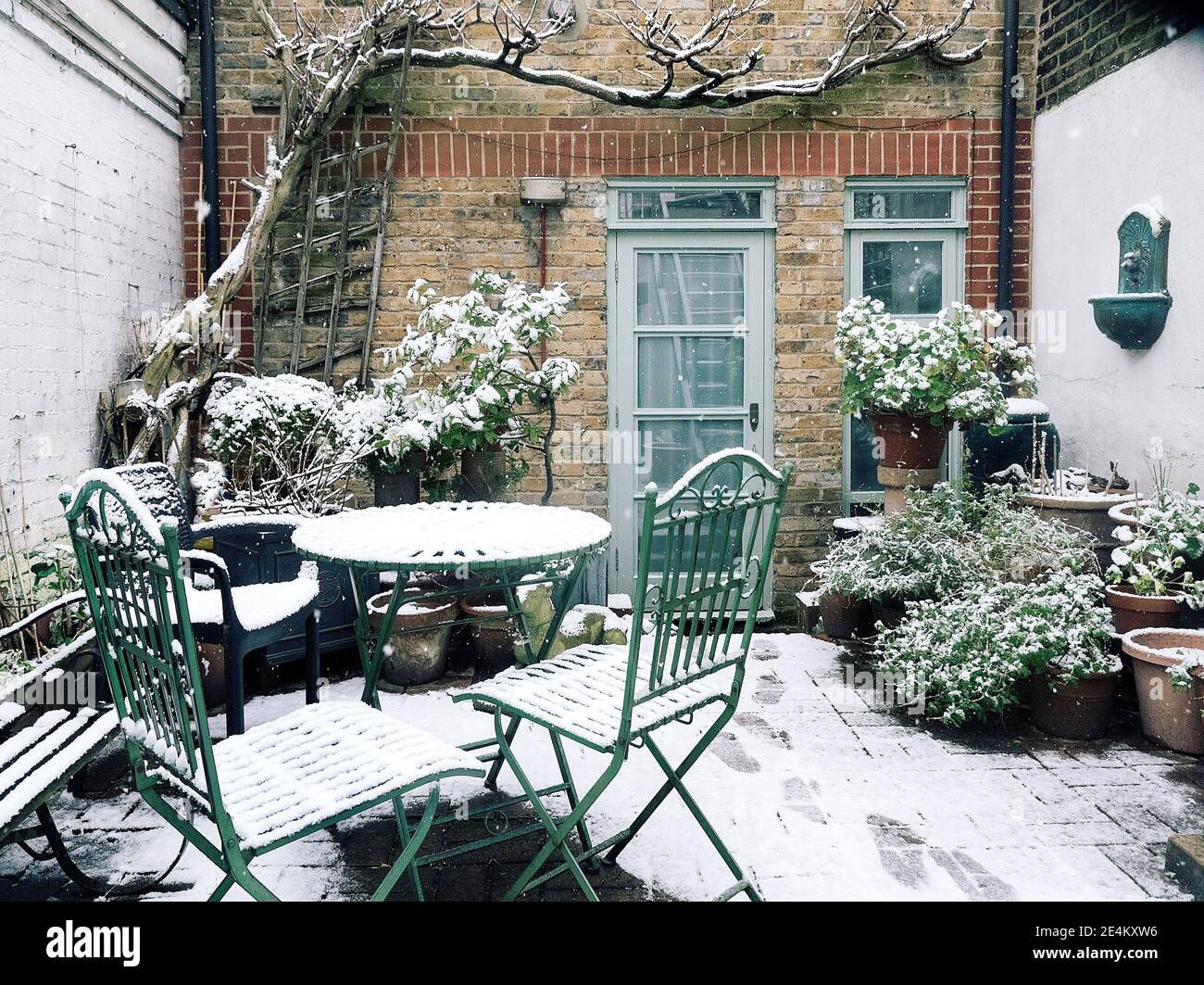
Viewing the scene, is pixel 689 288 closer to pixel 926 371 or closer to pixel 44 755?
pixel 926 371

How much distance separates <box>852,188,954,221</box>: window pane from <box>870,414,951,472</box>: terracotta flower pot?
133 cm

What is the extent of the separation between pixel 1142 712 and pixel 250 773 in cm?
302

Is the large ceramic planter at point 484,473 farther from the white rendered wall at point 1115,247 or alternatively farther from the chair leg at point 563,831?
the white rendered wall at point 1115,247

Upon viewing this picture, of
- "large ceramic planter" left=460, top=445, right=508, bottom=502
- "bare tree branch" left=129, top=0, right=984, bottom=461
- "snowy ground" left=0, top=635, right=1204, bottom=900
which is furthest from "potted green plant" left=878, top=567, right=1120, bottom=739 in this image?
"bare tree branch" left=129, top=0, right=984, bottom=461

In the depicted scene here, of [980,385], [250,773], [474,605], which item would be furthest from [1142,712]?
[250,773]

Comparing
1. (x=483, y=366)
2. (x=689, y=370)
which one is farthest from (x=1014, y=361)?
(x=483, y=366)

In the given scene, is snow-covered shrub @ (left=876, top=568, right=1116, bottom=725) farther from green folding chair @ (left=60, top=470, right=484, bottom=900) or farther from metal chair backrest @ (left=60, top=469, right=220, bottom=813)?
metal chair backrest @ (left=60, top=469, right=220, bottom=813)

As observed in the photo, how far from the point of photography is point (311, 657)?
11.4ft

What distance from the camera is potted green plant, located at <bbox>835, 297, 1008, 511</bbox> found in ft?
14.9

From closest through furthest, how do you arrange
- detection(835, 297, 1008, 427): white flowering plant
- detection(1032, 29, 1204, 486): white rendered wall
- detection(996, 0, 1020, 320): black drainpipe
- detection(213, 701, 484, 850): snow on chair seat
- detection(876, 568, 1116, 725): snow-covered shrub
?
detection(213, 701, 484, 850): snow on chair seat, detection(876, 568, 1116, 725): snow-covered shrub, detection(1032, 29, 1204, 486): white rendered wall, detection(835, 297, 1008, 427): white flowering plant, detection(996, 0, 1020, 320): black drainpipe

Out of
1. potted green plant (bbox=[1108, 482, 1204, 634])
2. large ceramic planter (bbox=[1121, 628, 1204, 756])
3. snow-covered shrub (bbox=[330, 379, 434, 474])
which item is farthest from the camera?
snow-covered shrub (bbox=[330, 379, 434, 474])

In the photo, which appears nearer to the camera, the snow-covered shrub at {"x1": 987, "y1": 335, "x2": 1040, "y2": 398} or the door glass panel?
the snow-covered shrub at {"x1": 987, "y1": 335, "x2": 1040, "y2": 398}

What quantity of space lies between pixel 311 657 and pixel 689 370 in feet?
9.29

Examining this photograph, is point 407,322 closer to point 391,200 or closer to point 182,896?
point 391,200
